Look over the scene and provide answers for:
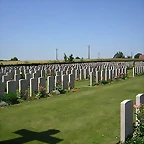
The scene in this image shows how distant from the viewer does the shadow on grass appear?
5141 millimetres

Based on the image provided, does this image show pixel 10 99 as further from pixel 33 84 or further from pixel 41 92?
pixel 33 84

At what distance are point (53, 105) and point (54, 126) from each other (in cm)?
244

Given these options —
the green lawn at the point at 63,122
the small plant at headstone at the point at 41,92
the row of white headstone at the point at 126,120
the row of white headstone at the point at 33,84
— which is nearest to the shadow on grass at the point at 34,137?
the green lawn at the point at 63,122

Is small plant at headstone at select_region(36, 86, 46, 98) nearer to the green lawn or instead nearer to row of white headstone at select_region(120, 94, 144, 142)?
the green lawn

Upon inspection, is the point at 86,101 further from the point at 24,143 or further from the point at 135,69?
the point at 135,69

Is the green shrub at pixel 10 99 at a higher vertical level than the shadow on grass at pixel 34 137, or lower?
higher

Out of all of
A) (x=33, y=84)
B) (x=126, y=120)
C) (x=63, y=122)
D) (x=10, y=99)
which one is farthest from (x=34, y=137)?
(x=33, y=84)

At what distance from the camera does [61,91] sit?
1175 centimetres

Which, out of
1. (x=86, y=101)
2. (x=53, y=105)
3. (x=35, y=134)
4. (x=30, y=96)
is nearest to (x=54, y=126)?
(x=35, y=134)

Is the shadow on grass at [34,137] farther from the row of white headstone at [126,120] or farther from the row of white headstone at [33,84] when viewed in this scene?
the row of white headstone at [33,84]

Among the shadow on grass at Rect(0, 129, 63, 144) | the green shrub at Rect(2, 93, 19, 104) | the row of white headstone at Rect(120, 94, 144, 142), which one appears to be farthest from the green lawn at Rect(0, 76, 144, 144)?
the green shrub at Rect(2, 93, 19, 104)

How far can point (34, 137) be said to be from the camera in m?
5.40

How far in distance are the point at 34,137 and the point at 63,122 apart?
1.22 m

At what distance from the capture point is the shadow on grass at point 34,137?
514cm
